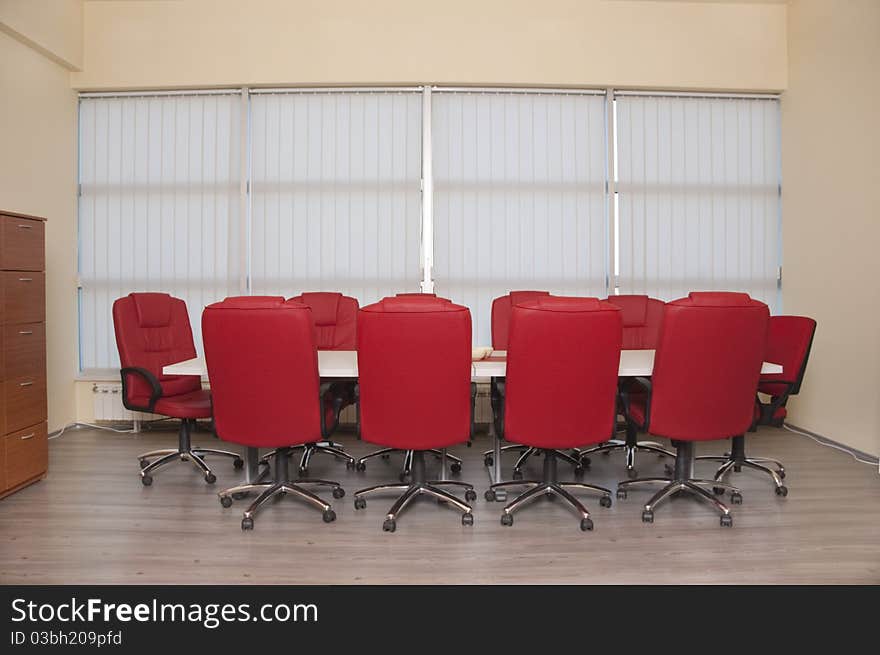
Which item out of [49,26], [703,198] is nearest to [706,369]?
[703,198]

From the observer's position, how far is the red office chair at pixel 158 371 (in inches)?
162

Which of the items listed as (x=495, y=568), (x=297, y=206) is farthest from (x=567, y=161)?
(x=495, y=568)

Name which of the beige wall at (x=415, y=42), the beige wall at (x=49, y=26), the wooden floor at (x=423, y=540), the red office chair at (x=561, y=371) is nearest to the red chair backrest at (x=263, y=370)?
the wooden floor at (x=423, y=540)

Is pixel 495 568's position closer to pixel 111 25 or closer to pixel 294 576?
pixel 294 576

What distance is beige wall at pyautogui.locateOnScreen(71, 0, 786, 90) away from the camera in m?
5.93

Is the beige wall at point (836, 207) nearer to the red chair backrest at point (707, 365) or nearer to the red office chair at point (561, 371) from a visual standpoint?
the red chair backrest at point (707, 365)

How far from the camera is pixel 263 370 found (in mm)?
3127

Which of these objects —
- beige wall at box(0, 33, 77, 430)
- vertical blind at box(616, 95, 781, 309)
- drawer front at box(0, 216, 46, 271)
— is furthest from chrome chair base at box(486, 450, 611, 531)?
beige wall at box(0, 33, 77, 430)

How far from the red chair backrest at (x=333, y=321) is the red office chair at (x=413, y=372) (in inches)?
79.7

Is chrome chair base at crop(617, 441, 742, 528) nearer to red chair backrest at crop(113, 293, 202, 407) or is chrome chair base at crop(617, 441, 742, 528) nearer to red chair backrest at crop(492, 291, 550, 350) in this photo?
red chair backrest at crop(492, 291, 550, 350)

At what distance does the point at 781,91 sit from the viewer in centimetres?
613

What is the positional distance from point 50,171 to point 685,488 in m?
6.00

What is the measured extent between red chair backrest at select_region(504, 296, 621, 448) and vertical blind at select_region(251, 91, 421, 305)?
3163mm
